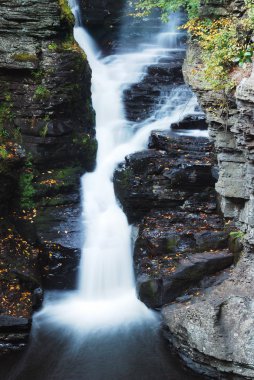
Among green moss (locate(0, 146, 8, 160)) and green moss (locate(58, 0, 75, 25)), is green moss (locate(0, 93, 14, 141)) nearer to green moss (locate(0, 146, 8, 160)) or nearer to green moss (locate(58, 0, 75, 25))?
green moss (locate(0, 146, 8, 160))

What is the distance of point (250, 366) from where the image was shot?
8.48 m

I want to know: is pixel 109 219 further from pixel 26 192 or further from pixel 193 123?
pixel 193 123

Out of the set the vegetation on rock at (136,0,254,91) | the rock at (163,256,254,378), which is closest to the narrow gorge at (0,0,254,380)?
the rock at (163,256,254,378)

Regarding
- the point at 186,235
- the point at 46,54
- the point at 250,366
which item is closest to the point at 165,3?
the point at 46,54

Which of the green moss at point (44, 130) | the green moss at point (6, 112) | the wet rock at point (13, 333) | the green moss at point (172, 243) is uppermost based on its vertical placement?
the green moss at point (6, 112)

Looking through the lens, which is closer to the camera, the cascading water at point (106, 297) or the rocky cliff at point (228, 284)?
the rocky cliff at point (228, 284)

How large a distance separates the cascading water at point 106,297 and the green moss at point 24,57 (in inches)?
127

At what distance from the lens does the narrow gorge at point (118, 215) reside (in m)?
9.08

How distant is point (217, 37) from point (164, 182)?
4.65m

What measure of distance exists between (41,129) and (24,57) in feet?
7.10

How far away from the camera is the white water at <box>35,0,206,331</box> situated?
10.7m

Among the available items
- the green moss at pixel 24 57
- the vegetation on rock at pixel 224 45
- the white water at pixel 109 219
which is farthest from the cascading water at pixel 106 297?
the vegetation on rock at pixel 224 45

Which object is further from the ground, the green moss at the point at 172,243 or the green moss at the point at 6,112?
the green moss at the point at 6,112

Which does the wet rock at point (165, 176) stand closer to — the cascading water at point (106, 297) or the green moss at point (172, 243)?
the cascading water at point (106, 297)
